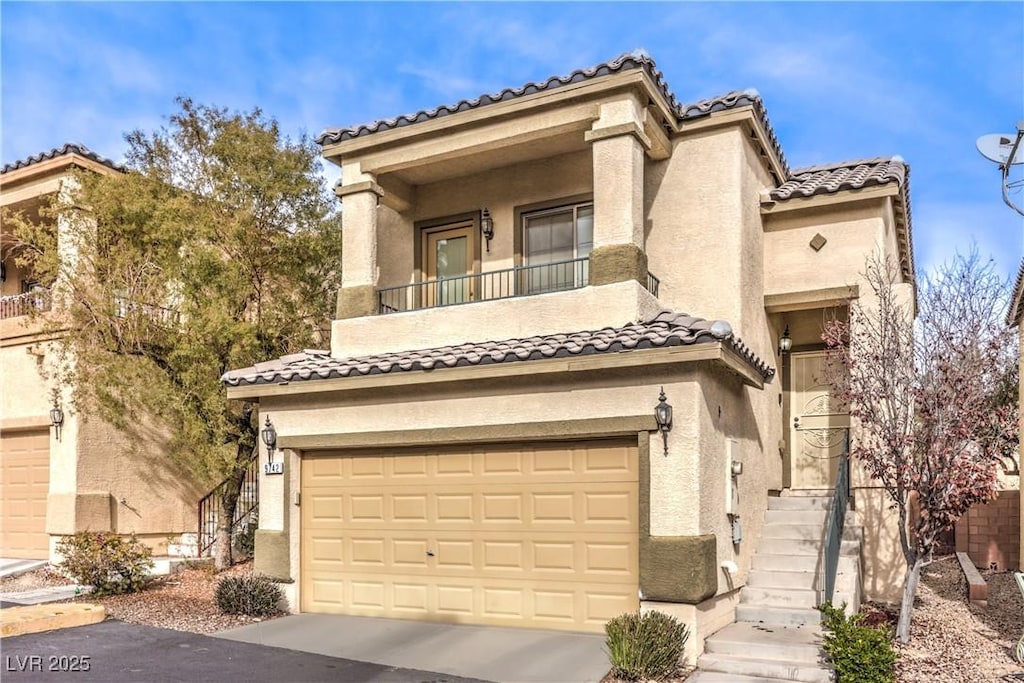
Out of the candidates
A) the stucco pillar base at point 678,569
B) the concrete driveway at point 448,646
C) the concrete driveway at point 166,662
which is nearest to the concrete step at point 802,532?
the stucco pillar base at point 678,569

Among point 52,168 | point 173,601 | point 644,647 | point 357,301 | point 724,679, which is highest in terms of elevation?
point 52,168

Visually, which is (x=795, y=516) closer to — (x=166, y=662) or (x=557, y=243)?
(x=557, y=243)

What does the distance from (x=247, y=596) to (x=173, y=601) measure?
191cm

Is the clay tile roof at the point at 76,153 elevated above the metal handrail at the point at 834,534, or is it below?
above

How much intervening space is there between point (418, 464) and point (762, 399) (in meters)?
5.34

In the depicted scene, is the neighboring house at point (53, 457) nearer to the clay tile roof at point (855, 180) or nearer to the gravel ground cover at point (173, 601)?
the gravel ground cover at point (173, 601)

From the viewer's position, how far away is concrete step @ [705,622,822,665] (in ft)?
30.1

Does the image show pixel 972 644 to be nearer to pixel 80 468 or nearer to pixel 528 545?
pixel 528 545

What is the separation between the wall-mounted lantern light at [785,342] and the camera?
1449 centimetres

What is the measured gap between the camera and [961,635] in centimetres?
1064

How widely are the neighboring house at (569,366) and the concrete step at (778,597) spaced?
0.25m

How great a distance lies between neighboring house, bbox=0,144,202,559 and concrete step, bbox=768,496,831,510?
11.3 meters

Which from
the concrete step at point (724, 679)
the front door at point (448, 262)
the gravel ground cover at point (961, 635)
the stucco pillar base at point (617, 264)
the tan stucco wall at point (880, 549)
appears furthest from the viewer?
the front door at point (448, 262)

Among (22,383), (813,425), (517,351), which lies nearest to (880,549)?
(813,425)
